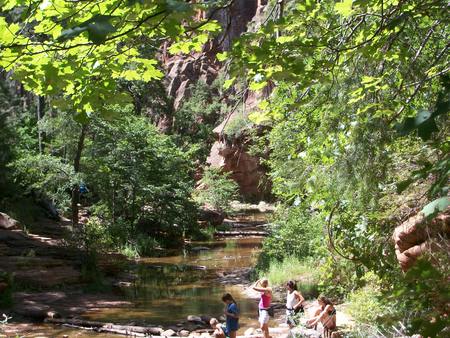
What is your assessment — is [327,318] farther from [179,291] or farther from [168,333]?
[179,291]

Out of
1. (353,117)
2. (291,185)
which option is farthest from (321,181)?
(353,117)

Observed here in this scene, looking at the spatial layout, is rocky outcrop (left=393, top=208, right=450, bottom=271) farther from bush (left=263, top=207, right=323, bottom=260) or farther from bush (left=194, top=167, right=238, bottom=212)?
bush (left=194, top=167, right=238, bottom=212)

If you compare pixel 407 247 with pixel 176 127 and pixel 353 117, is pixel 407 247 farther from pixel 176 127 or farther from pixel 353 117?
pixel 176 127

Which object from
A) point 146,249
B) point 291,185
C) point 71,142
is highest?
point 71,142

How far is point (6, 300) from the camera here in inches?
519

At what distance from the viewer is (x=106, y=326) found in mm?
11961

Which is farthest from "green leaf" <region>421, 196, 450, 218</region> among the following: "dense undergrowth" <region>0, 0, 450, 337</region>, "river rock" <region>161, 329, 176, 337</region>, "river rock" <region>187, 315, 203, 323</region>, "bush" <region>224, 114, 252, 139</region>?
"river rock" <region>187, 315, 203, 323</region>

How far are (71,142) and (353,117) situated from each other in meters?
19.1

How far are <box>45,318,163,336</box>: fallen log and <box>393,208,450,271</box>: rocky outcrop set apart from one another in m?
6.24

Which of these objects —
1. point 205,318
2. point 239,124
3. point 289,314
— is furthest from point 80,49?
point 205,318

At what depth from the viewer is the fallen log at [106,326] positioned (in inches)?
453

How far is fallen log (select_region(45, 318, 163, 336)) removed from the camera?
11495 millimetres

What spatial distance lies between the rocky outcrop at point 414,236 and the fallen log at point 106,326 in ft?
20.5

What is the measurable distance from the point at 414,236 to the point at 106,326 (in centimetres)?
777
